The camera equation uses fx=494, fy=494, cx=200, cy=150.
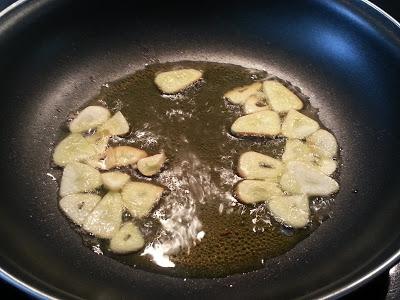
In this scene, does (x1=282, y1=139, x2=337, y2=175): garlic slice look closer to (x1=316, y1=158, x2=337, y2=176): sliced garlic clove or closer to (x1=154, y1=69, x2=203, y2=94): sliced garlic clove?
(x1=316, y1=158, x2=337, y2=176): sliced garlic clove

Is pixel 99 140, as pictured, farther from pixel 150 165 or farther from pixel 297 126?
pixel 297 126

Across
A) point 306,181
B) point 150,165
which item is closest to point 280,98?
point 306,181

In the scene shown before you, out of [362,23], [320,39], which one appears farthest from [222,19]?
[362,23]

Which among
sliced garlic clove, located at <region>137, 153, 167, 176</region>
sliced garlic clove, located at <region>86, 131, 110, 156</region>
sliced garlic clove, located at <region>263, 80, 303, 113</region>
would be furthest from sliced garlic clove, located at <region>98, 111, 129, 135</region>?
sliced garlic clove, located at <region>263, 80, 303, 113</region>

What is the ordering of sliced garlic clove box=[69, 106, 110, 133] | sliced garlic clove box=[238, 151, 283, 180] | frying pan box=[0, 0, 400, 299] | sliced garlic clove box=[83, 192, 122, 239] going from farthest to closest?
sliced garlic clove box=[69, 106, 110, 133]
sliced garlic clove box=[238, 151, 283, 180]
sliced garlic clove box=[83, 192, 122, 239]
frying pan box=[0, 0, 400, 299]

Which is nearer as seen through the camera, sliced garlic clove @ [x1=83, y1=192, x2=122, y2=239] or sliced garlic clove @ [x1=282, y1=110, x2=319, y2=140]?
sliced garlic clove @ [x1=83, y1=192, x2=122, y2=239]

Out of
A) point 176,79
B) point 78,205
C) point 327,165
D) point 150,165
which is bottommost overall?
point 78,205

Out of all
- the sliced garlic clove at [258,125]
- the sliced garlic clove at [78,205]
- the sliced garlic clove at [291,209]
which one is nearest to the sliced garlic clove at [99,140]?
the sliced garlic clove at [78,205]

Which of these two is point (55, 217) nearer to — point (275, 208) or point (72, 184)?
point (72, 184)
